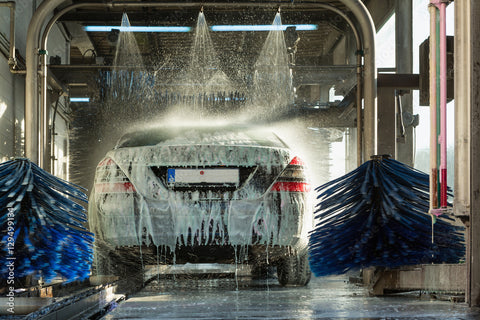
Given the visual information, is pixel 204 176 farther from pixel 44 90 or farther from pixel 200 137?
pixel 44 90

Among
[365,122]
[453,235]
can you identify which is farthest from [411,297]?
[365,122]

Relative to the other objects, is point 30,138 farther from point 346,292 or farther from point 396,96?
point 396,96

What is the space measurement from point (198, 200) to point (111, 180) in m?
0.64

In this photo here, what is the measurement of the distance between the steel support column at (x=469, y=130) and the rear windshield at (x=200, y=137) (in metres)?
2.29

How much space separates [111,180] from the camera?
518 centimetres

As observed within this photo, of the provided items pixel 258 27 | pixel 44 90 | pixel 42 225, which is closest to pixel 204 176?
pixel 42 225

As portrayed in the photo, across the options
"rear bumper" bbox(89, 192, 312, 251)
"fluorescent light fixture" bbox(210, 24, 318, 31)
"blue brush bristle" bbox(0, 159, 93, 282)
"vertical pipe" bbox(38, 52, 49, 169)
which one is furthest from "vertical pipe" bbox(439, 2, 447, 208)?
"fluorescent light fixture" bbox(210, 24, 318, 31)

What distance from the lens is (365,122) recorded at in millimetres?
6531

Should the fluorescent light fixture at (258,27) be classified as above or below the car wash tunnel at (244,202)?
above

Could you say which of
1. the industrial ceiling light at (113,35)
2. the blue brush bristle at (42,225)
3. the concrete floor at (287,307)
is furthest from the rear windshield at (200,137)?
the industrial ceiling light at (113,35)

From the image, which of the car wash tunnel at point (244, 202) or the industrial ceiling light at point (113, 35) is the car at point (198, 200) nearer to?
the car wash tunnel at point (244, 202)

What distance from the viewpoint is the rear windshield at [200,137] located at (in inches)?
209

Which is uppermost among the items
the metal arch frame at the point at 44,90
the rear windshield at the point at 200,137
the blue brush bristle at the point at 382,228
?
the metal arch frame at the point at 44,90

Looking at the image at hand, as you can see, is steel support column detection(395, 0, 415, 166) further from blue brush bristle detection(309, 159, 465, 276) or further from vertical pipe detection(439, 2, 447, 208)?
→ vertical pipe detection(439, 2, 447, 208)
